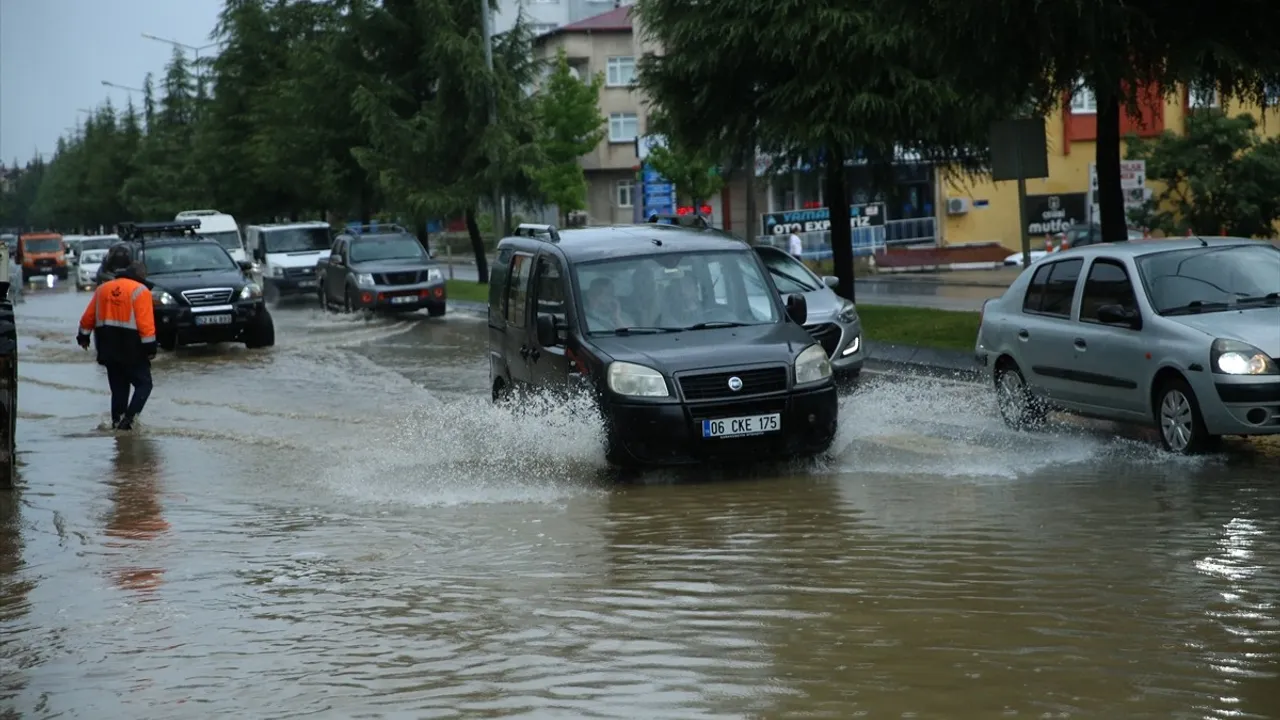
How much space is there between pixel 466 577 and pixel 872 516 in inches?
100

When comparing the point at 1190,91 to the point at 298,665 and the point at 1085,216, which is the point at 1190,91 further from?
the point at 1085,216

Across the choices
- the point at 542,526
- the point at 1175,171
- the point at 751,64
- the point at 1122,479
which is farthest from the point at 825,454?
the point at 1175,171

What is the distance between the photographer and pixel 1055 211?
203ft

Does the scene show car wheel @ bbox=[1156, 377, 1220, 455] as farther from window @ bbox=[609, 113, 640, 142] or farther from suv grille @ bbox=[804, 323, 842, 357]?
window @ bbox=[609, 113, 640, 142]

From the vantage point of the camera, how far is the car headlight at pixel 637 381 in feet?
37.2

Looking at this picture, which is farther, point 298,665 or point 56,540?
point 56,540

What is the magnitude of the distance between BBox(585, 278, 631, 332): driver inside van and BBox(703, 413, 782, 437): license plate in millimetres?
1334

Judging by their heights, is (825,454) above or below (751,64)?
below

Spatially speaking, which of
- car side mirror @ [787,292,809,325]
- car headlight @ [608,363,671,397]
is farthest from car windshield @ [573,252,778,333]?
car headlight @ [608,363,671,397]

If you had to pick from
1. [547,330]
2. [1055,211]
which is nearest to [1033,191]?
[1055,211]

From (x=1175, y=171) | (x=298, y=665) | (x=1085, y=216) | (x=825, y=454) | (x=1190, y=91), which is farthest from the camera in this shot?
(x=1085, y=216)

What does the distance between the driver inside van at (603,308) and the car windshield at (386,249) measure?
23.8m

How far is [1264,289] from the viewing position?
12430 millimetres

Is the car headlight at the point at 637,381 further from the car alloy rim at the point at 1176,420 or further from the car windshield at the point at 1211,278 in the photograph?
the car windshield at the point at 1211,278
